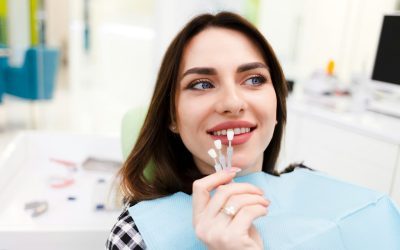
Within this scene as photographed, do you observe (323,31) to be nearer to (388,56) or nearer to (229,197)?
(388,56)

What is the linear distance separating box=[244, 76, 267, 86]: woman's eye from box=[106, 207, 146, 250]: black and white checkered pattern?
16.0 inches

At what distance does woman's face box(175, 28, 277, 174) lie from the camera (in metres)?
0.79

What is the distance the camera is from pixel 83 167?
1503 millimetres

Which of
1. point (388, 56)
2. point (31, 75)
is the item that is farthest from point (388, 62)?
point (31, 75)

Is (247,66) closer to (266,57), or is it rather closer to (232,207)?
(266,57)

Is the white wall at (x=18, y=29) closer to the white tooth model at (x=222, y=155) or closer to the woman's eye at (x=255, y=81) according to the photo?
the woman's eye at (x=255, y=81)

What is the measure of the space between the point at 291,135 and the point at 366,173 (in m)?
0.56

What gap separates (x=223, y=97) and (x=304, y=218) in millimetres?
307

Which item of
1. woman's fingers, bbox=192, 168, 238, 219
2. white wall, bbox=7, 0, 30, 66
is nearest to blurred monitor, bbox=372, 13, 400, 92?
woman's fingers, bbox=192, 168, 238, 219

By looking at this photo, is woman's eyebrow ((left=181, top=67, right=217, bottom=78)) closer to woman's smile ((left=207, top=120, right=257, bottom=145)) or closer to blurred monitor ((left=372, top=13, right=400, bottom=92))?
woman's smile ((left=207, top=120, right=257, bottom=145))

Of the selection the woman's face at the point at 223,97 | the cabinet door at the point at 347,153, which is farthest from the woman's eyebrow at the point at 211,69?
the cabinet door at the point at 347,153

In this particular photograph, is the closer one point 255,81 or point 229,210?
point 229,210

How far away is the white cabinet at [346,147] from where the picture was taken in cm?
183

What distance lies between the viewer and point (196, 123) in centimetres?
80
